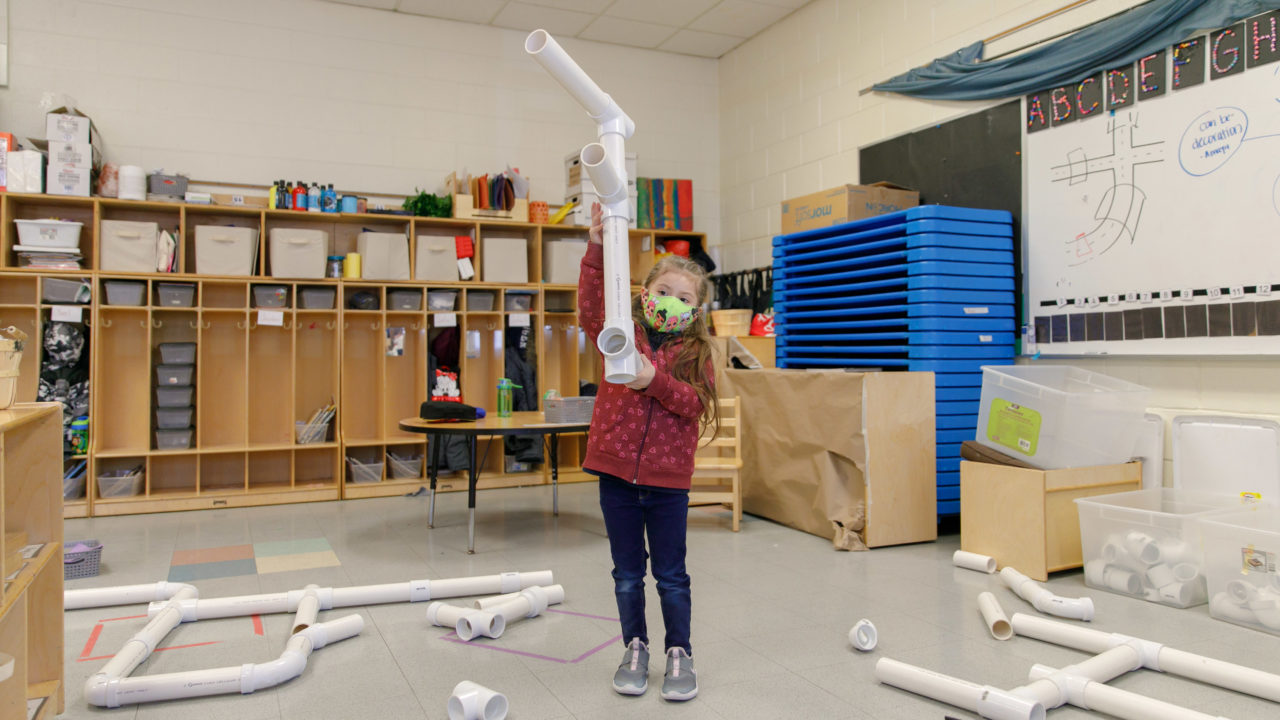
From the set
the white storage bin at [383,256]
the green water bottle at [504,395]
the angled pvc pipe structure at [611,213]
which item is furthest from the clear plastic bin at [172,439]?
the angled pvc pipe structure at [611,213]

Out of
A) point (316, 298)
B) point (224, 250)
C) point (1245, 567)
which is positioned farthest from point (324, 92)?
point (1245, 567)

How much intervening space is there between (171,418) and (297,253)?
128cm

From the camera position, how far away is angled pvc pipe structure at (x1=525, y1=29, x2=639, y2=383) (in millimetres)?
1966

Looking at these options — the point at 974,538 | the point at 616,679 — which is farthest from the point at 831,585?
the point at 616,679

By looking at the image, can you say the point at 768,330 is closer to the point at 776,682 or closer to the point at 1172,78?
the point at 1172,78

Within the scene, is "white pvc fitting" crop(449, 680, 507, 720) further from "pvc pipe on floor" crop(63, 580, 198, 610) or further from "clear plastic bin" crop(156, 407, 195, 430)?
"clear plastic bin" crop(156, 407, 195, 430)

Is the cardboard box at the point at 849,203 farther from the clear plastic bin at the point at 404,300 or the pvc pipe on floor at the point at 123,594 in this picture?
the pvc pipe on floor at the point at 123,594

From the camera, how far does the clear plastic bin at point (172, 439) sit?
522 centimetres

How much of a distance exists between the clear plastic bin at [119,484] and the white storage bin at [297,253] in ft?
4.89

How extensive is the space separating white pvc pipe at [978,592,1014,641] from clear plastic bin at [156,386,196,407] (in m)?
4.68

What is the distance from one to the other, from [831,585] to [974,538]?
81 cm

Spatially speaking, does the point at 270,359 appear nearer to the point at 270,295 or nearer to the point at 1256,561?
the point at 270,295

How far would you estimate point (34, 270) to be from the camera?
489 cm

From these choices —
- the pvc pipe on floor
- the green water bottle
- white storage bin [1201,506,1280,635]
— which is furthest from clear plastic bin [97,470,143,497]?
white storage bin [1201,506,1280,635]
